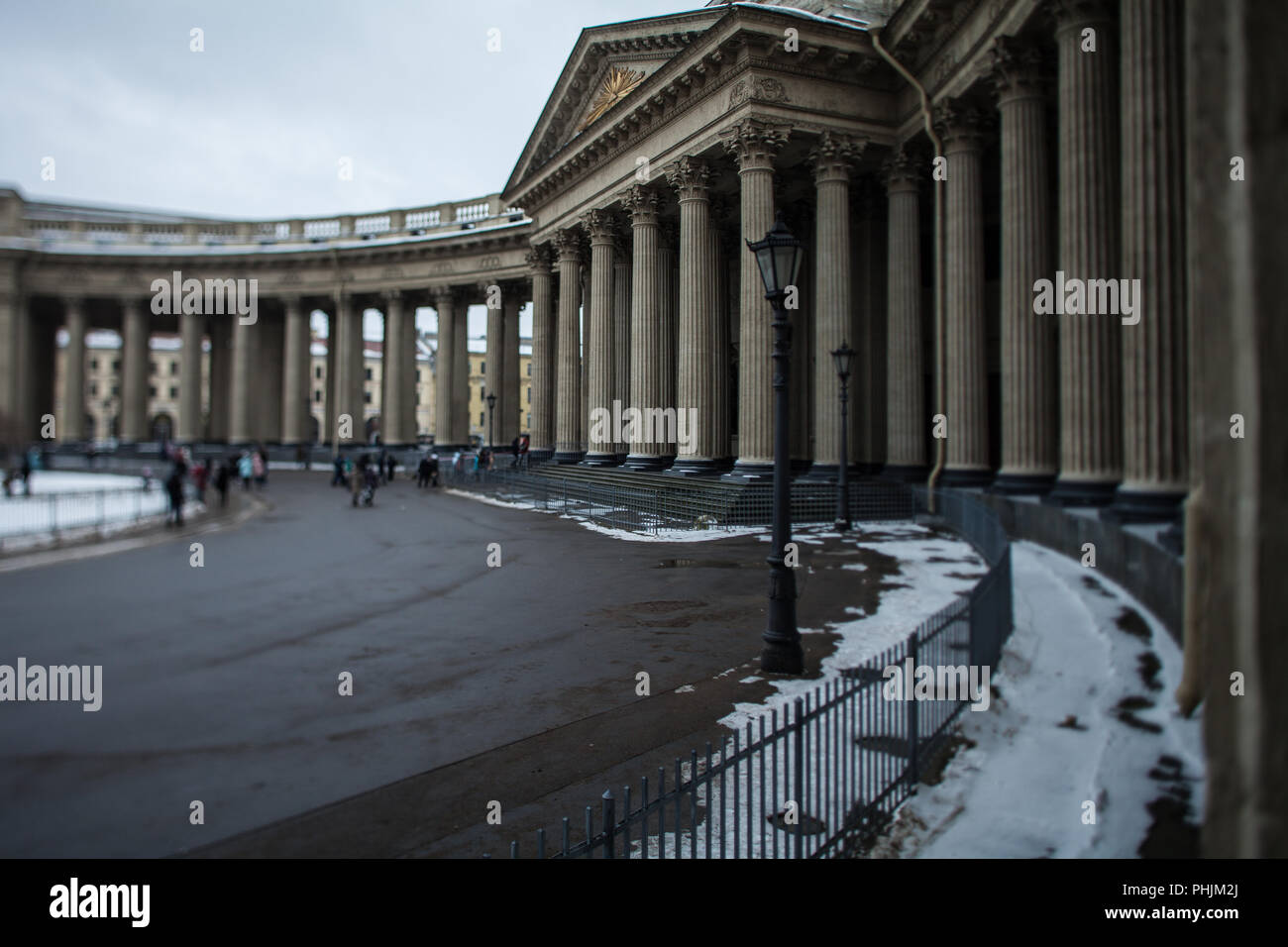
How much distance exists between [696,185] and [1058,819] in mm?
22969

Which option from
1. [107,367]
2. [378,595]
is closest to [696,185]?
[378,595]

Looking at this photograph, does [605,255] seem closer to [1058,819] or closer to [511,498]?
[511,498]

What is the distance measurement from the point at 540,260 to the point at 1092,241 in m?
28.0

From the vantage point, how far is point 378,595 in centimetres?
1102

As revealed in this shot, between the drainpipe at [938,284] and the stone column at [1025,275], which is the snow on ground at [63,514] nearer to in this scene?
the stone column at [1025,275]

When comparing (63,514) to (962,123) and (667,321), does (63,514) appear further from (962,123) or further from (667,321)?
(962,123)

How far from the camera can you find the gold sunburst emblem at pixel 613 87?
29.2m

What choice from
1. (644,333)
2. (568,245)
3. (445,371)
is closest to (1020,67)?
(644,333)

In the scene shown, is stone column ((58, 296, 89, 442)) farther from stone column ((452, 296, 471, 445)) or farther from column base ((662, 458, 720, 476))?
column base ((662, 458, 720, 476))

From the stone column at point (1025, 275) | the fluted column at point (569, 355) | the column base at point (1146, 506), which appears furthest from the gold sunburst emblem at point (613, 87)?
the column base at point (1146, 506)

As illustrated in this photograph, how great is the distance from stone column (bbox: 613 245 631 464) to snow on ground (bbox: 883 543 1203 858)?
82.3 feet

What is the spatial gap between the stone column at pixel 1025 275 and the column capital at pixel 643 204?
1275cm

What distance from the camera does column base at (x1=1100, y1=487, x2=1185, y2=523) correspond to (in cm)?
1124

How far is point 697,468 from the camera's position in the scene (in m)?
24.0
